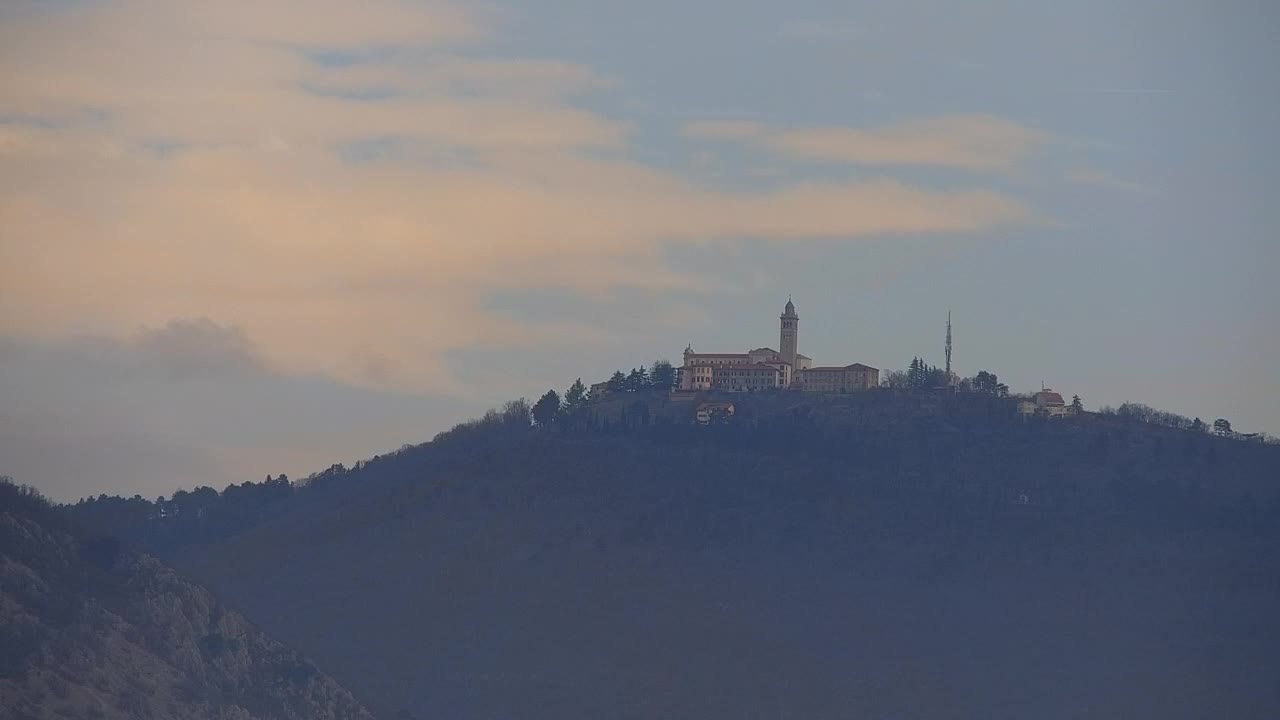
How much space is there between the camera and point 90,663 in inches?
5945

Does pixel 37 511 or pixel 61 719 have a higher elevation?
pixel 37 511

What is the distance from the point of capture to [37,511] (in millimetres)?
172250

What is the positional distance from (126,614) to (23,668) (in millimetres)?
16277

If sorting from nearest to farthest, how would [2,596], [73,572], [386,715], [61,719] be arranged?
[61,719]
[2,596]
[73,572]
[386,715]

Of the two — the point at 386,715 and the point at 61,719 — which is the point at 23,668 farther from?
the point at 386,715

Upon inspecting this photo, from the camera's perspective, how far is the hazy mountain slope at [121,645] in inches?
5802

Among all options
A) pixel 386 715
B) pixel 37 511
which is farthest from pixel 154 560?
pixel 386 715

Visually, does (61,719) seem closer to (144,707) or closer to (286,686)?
(144,707)

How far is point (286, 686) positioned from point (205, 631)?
251 inches

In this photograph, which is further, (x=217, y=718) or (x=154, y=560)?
(x=154, y=560)

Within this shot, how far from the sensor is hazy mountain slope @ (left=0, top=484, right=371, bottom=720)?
147 metres

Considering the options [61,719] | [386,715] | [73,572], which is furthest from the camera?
[386,715]

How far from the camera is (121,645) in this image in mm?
156750

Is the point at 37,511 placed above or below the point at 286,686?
above
